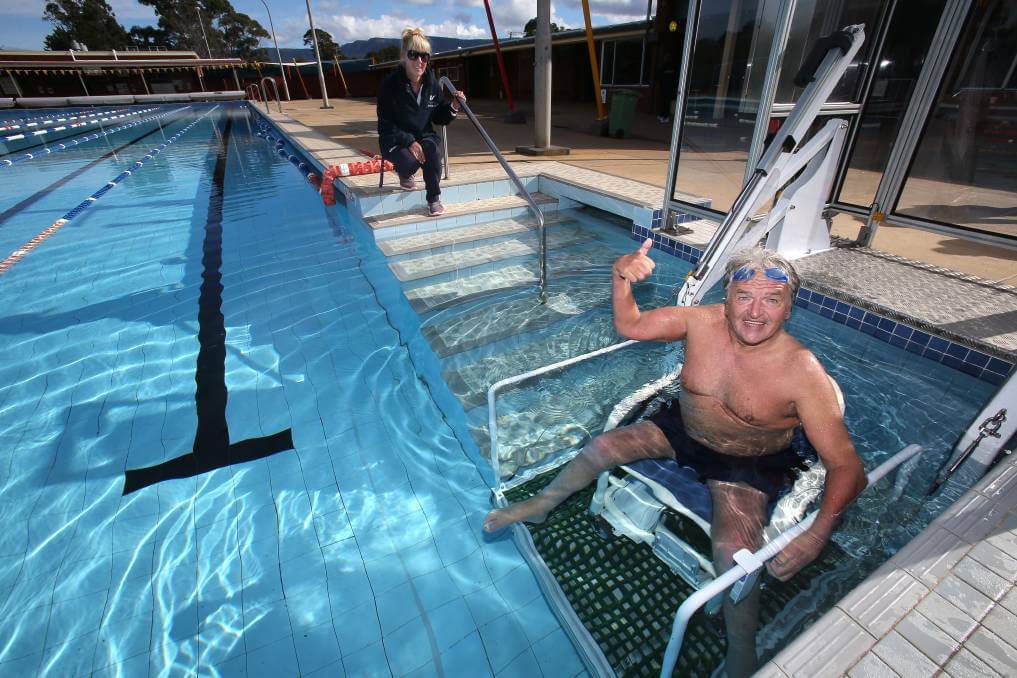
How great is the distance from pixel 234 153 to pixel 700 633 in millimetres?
12726

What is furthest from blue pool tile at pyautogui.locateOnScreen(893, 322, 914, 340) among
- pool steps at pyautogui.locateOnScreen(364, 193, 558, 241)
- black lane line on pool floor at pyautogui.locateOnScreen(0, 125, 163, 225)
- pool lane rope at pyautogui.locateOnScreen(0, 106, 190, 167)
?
pool lane rope at pyautogui.locateOnScreen(0, 106, 190, 167)

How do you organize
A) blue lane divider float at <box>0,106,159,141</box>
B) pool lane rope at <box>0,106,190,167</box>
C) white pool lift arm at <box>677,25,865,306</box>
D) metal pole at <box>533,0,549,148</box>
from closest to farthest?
white pool lift arm at <box>677,25,865,306</box>, metal pole at <box>533,0,549,148</box>, pool lane rope at <box>0,106,190,167</box>, blue lane divider float at <box>0,106,159,141</box>

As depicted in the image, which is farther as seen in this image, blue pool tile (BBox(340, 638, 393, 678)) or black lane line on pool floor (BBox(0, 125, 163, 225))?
black lane line on pool floor (BBox(0, 125, 163, 225))

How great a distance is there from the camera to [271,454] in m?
2.67

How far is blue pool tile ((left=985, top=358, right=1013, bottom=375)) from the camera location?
8.43 feet

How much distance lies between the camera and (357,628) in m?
1.86

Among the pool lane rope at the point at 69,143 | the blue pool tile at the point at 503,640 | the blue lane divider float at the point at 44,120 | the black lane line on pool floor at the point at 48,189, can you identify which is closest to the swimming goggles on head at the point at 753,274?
the blue pool tile at the point at 503,640

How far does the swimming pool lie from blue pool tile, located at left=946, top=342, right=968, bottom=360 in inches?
110

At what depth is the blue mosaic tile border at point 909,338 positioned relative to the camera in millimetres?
2660

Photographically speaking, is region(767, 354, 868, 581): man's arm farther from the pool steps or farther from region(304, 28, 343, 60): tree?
region(304, 28, 343, 60): tree

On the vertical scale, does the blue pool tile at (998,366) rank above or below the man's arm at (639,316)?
below

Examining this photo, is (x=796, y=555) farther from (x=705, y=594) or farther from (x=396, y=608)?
(x=396, y=608)

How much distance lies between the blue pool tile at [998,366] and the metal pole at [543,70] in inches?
235

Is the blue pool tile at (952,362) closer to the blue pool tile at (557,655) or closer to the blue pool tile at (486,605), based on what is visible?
the blue pool tile at (557,655)
